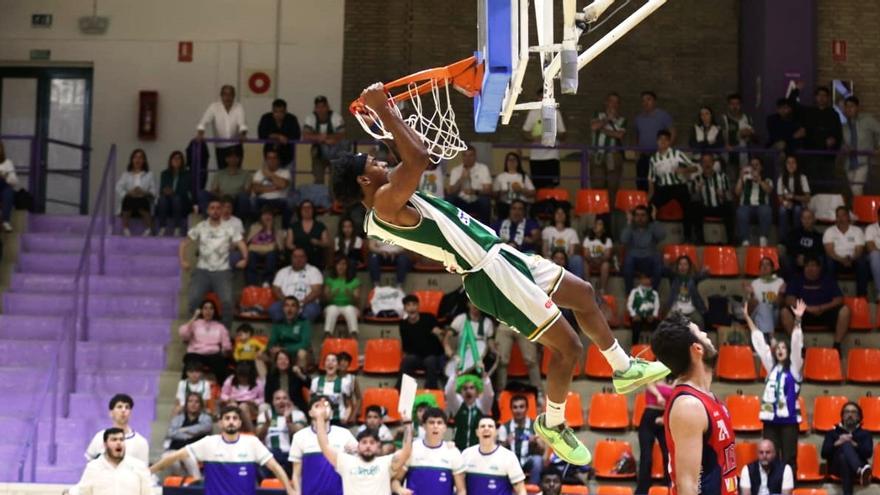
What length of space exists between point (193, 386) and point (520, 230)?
14.9 ft

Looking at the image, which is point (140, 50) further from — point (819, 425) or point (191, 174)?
point (819, 425)

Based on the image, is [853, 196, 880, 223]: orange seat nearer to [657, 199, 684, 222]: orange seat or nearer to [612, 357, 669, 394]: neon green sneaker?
[657, 199, 684, 222]: orange seat

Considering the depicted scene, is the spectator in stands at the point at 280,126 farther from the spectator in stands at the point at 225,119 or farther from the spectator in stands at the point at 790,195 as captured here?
the spectator in stands at the point at 790,195

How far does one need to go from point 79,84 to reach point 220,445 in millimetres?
9797

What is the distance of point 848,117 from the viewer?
62.6ft

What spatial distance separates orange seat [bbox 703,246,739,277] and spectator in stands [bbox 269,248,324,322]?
199 inches

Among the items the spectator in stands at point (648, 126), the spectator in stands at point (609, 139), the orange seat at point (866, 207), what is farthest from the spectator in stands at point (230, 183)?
the orange seat at point (866, 207)

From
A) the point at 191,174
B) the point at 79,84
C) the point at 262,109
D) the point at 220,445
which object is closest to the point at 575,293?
the point at 220,445

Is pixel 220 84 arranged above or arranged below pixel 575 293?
above

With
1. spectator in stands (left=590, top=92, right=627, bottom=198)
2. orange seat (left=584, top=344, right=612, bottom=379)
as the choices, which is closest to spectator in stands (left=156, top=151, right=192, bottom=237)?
spectator in stands (left=590, top=92, right=627, bottom=198)

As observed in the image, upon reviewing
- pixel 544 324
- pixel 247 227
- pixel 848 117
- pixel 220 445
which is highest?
pixel 848 117

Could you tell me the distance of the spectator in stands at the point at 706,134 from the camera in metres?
18.4

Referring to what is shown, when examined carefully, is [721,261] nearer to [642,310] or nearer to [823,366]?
[642,310]

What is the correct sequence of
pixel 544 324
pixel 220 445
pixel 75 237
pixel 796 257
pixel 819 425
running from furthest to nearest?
pixel 75 237, pixel 796 257, pixel 819 425, pixel 220 445, pixel 544 324
